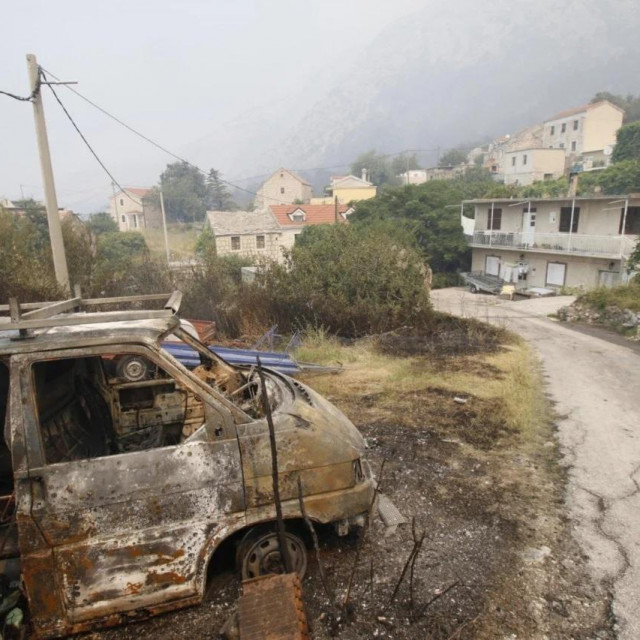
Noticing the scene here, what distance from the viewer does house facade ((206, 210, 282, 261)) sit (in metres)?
41.9

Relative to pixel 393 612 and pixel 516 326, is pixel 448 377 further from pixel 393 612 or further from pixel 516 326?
pixel 516 326

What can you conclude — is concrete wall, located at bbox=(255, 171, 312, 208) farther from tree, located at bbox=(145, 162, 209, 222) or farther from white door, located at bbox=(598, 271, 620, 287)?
white door, located at bbox=(598, 271, 620, 287)

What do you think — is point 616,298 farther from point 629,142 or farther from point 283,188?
point 283,188

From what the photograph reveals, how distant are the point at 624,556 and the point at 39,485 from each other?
4395mm

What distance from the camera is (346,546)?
3.85 metres

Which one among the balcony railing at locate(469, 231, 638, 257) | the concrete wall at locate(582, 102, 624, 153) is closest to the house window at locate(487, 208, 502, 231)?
the balcony railing at locate(469, 231, 638, 257)

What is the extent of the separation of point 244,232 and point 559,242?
25.9 meters

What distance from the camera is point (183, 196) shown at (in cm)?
9700

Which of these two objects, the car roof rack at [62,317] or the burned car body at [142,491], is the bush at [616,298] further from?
the car roof rack at [62,317]

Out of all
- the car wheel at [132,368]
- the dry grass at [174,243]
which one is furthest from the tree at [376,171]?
the car wheel at [132,368]

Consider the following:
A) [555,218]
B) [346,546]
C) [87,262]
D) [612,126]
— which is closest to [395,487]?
[346,546]

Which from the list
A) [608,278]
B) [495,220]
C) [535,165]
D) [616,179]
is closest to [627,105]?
[535,165]

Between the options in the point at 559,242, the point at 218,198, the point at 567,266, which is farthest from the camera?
the point at 218,198

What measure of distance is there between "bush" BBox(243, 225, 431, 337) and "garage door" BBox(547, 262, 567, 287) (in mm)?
20566
